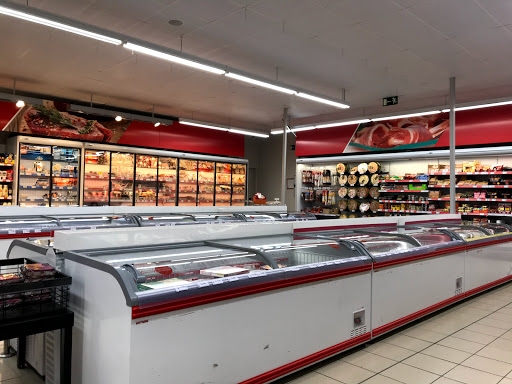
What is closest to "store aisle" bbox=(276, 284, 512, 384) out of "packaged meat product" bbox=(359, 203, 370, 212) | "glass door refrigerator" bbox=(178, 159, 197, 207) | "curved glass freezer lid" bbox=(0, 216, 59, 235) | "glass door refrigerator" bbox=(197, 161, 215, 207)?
"curved glass freezer lid" bbox=(0, 216, 59, 235)

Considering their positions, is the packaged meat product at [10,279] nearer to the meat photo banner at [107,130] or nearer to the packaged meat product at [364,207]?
the meat photo banner at [107,130]

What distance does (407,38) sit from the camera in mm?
6004

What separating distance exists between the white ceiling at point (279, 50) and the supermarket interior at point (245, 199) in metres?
0.05

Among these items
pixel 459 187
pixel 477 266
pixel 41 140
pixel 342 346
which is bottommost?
pixel 342 346

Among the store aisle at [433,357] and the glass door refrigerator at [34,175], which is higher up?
the glass door refrigerator at [34,175]

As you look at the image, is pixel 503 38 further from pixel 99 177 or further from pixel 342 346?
pixel 99 177

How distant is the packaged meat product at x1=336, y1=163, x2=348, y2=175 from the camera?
11.3m

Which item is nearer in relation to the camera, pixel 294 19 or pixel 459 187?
pixel 294 19

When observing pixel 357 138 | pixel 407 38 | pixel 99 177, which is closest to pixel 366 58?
pixel 407 38

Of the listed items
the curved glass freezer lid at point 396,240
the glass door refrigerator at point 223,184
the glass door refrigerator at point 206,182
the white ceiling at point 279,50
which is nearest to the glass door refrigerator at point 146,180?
the glass door refrigerator at point 206,182

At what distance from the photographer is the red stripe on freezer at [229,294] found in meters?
2.23

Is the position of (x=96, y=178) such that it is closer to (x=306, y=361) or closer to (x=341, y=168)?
(x=341, y=168)

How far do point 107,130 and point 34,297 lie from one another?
839 cm

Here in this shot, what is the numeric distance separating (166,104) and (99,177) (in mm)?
2568
